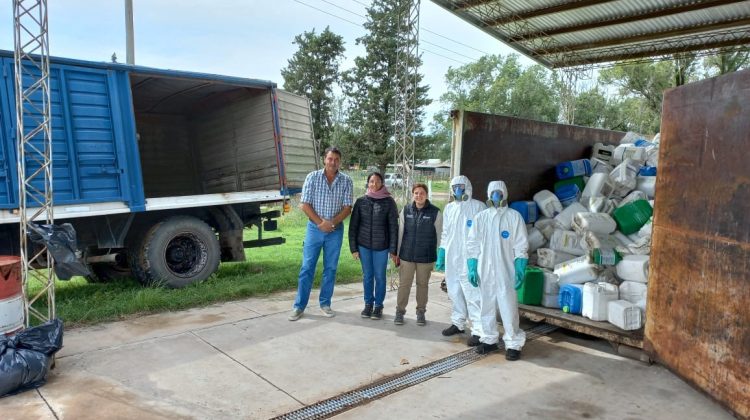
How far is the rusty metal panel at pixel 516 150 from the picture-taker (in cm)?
491

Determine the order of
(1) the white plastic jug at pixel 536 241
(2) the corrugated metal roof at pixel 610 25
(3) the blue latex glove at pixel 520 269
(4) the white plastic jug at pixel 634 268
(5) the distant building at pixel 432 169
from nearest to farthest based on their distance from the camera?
(3) the blue latex glove at pixel 520 269, (4) the white plastic jug at pixel 634 268, (1) the white plastic jug at pixel 536 241, (2) the corrugated metal roof at pixel 610 25, (5) the distant building at pixel 432 169

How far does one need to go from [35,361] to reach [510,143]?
4.74 meters

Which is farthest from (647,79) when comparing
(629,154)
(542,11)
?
(629,154)

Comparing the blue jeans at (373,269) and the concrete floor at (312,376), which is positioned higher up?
the blue jeans at (373,269)

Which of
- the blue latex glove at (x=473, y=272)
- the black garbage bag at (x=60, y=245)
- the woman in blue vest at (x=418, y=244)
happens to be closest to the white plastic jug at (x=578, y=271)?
the blue latex glove at (x=473, y=272)

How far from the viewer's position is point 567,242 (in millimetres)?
4895

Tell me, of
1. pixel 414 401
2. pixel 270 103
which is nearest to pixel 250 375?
pixel 414 401

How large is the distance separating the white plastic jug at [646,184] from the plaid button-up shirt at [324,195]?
11.4ft

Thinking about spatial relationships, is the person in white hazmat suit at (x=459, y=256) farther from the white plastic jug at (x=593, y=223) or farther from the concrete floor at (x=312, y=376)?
the white plastic jug at (x=593, y=223)

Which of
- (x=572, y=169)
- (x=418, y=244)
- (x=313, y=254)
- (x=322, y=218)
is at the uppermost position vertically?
(x=572, y=169)

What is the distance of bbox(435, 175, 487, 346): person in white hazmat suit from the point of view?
4137 mm

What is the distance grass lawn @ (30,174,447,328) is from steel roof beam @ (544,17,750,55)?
6.47 metres

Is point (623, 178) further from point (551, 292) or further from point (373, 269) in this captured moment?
point (373, 269)

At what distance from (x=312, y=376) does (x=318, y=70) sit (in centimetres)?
2503
